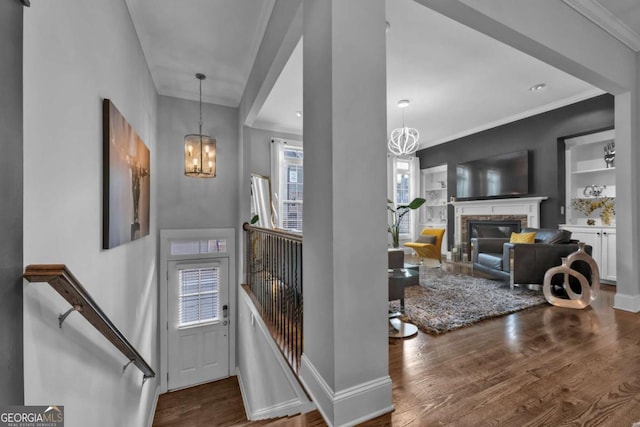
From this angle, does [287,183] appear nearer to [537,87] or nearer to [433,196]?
[433,196]

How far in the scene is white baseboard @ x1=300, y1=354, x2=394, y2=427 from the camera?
4.21ft

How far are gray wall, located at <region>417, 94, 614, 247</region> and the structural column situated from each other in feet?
16.5

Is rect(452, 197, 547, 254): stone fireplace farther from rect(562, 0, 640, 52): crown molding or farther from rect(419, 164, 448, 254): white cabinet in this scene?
rect(562, 0, 640, 52): crown molding

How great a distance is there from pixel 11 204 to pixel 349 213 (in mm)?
1227

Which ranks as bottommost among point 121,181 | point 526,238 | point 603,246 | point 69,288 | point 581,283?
point 581,283

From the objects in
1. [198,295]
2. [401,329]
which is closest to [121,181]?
[401,329]

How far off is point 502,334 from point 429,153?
5878mm

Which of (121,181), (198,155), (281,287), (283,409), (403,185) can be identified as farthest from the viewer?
(403,185)

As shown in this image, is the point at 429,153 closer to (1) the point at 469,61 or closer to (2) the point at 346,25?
(1) the point at 469,61

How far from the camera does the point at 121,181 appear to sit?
2131mm

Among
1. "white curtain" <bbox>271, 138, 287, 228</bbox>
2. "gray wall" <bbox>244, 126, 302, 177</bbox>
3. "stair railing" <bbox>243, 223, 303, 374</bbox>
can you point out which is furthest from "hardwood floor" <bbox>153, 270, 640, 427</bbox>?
"gray wall" <bbox>244, 126, 302, 177</bbox>

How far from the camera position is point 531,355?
6.57 feet

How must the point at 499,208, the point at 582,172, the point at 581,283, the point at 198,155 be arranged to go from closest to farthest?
the point at 581,283 → the point at 198,155 → the point at 582,172 → the point at 499,208

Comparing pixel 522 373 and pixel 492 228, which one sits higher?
pixel 492 228
